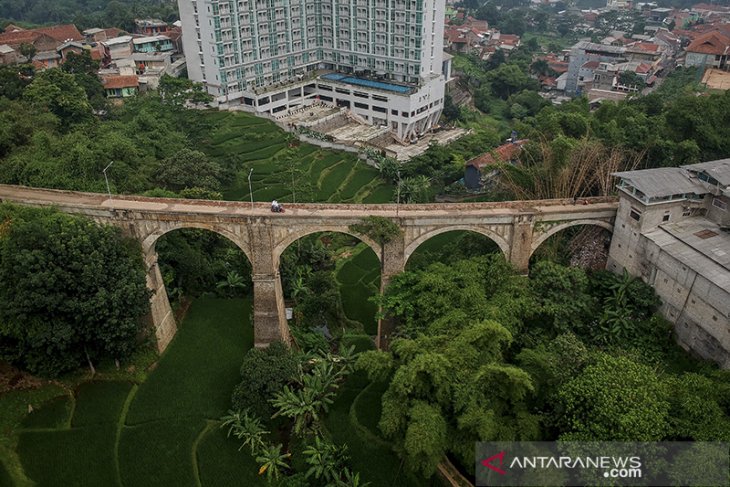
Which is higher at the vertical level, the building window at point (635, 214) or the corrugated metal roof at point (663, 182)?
the corrugated metal roof at point (663, 182)

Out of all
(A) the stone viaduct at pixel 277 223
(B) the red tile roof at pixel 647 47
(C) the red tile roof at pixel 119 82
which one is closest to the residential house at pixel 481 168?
(A) the stone viaduct at pixel 277 223

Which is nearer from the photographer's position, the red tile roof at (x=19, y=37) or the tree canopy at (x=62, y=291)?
the tree canopy at (x=62, y=291)

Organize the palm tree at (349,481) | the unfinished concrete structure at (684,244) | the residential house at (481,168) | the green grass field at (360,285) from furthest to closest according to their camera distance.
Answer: the residential house at (481,168) < the green grass field at (360,285) < the unfinished concrete structure at (684,244) < the palm tree at (349,481)

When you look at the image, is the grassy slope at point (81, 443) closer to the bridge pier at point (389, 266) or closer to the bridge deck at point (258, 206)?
the bridge deck at point (258, 206)

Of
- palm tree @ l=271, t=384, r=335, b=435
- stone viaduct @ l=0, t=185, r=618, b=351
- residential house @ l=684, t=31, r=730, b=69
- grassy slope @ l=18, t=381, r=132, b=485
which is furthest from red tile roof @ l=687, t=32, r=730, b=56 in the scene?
grassy slope @ l=18, t=381, r=132, b=485

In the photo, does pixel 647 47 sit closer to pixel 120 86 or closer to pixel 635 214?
pixel 635 214

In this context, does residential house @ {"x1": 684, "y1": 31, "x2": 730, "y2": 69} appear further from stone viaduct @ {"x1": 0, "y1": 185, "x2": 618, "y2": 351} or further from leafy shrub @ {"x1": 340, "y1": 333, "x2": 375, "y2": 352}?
leafy shrub @ {"x1": 340, "y1": 333, "x2": 375, "y2": 352}

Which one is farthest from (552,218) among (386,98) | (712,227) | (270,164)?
(386,98)

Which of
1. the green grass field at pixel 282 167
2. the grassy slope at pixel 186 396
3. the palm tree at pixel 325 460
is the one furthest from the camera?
the green grass field at pixel 282 167
